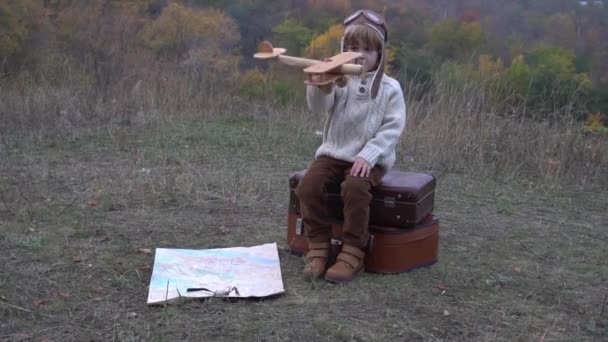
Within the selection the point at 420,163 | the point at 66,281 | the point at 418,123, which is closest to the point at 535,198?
the point at 420,163

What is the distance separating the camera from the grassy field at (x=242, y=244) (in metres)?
2.79

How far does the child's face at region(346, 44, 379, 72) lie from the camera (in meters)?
3.42

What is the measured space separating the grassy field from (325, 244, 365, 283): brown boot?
0.04m

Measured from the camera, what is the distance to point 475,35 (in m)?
17.3

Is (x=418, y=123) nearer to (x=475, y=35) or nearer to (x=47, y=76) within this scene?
(x=47, y=76)

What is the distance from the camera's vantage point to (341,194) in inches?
133

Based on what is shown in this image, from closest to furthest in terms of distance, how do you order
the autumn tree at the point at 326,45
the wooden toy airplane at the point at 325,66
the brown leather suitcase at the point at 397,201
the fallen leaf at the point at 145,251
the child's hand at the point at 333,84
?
the wooden toy airplane at the point at 325,66, the child's hand at the point at 333,84, the brown leather suitcase at the point at 397,201, the fallen leaf at the point at 145,251, the autumn tree at the point at 326,45

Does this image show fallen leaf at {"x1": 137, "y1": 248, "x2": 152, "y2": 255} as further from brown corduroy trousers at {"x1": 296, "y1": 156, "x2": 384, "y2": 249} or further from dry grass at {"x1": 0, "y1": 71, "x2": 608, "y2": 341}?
brown corduroy trousers at {"x1": 296, "y1": 156, "x2": 384, "y2": 249}

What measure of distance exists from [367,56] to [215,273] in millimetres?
1218

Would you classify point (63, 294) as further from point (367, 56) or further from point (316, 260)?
point (367, 56)

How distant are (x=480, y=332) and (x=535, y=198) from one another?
254cm

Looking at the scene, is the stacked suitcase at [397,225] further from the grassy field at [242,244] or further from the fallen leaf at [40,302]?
the fallen leaf at [40,302]

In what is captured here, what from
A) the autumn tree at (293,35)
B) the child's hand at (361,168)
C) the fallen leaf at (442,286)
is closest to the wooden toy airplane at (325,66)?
the child's hand at (361,168)

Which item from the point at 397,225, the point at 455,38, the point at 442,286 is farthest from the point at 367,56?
the point at 455,38
